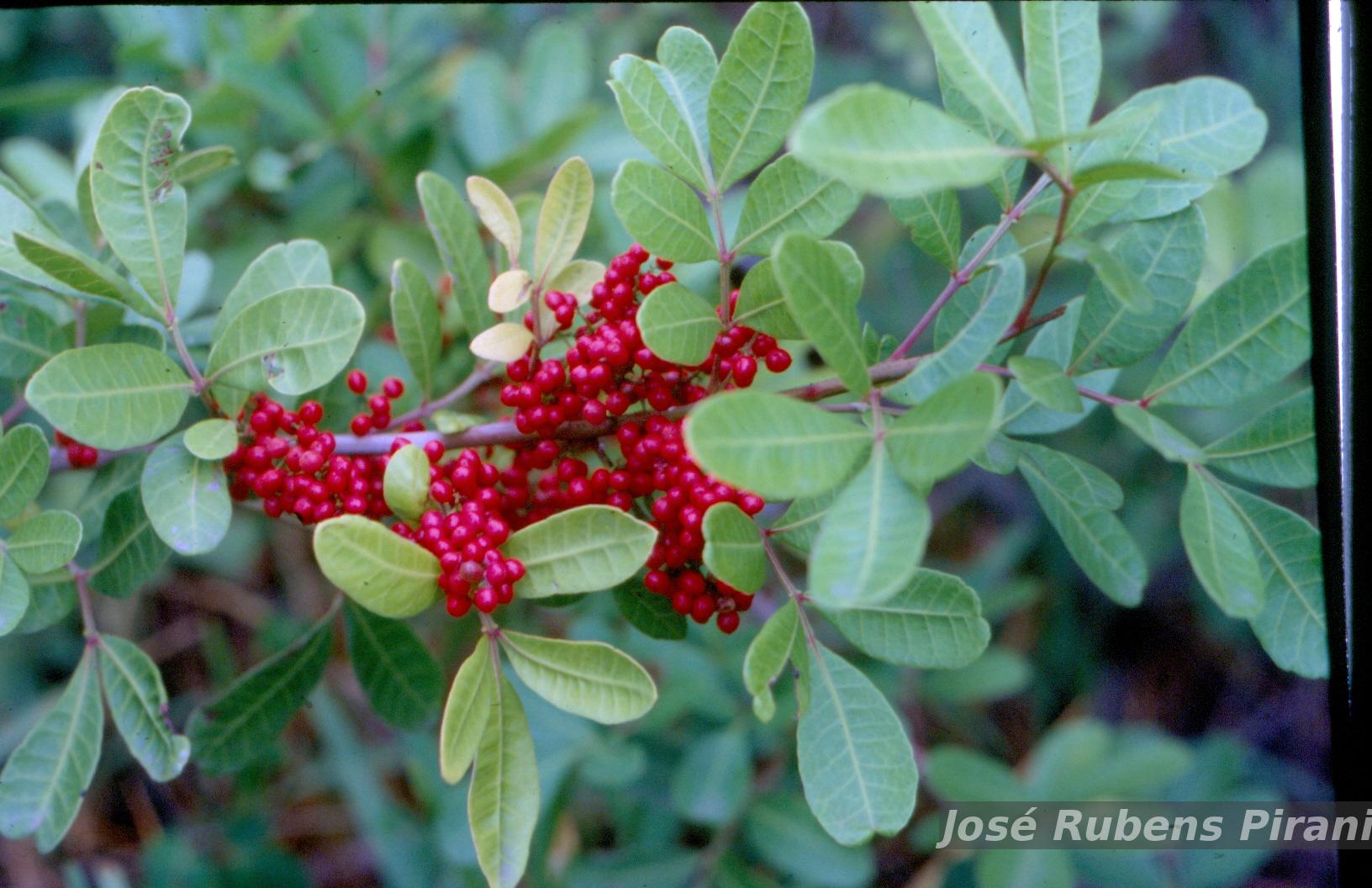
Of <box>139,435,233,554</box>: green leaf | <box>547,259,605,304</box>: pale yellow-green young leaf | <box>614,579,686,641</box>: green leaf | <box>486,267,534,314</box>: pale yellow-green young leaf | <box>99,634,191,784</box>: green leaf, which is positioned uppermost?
<box>486,267,534,314</box>: pale yellow-green young leaf

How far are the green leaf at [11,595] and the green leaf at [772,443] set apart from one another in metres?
0.67

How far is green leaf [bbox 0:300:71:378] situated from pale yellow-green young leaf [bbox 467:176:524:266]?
1.64ft

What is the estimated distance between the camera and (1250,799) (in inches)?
80.2

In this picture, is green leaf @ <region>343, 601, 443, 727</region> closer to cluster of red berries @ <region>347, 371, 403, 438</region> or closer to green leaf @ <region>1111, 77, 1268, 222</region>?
cluster of red berries @ <region>347, 371, 403, 438</region>

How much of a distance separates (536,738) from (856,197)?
117cm

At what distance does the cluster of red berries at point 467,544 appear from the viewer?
877mm

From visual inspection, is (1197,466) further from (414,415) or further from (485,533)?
(414,415)

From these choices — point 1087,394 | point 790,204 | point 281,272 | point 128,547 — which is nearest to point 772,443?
point 790,204

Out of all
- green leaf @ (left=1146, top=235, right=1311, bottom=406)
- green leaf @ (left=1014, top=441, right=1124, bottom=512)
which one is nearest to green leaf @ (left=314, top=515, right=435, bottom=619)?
green leaf @ (left=1014, top=441, right=1124, bottom=512)

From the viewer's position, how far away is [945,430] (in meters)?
0.71

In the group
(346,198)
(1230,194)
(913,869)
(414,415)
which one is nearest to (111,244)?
(414,415)

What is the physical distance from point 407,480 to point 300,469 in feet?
0.46

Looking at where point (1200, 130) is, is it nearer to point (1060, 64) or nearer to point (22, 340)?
point (1060, 64)

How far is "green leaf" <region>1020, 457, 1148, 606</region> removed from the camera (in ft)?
2.97
